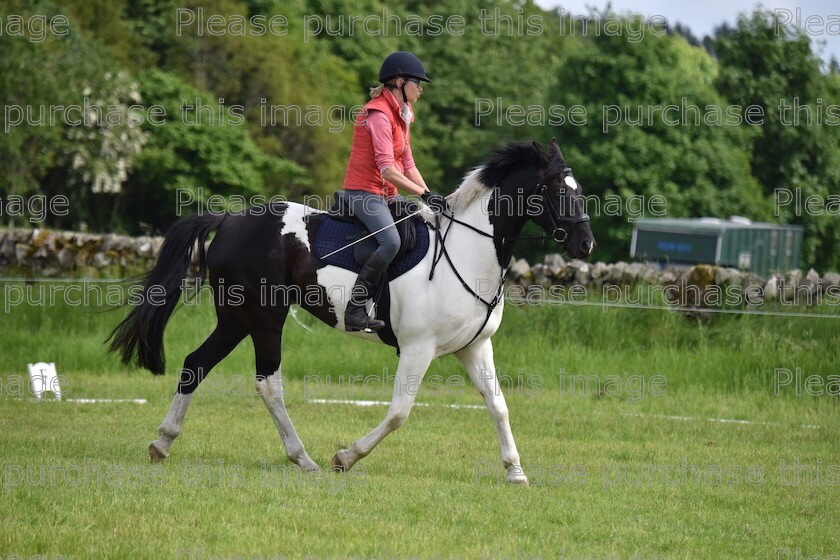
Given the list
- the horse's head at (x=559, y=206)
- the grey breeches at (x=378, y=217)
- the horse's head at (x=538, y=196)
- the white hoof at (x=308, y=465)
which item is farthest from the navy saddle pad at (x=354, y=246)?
the white hoof at (x=308, y=465)

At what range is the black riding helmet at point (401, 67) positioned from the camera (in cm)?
903

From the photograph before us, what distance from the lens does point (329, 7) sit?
55.4m

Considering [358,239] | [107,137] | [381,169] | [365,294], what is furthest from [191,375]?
[107,137]

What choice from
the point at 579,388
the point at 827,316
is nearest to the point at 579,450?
the point at 579,388

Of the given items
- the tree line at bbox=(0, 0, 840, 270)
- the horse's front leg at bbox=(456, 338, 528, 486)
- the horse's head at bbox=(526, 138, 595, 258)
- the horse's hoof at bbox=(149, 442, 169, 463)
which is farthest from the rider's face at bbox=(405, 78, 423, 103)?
the tree line at bbox=(0, 0, 840, 270)

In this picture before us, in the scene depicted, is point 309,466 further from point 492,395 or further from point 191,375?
point 492,395

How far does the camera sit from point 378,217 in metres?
9.07

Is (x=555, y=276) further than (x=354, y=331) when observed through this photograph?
Yes

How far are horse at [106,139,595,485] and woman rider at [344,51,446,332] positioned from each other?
0.71 feet

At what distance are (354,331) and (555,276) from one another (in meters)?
11.1

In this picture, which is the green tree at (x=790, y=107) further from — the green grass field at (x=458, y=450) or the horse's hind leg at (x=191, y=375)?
the horse's hind leg at (x=191, y=375)

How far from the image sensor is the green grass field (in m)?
6.97

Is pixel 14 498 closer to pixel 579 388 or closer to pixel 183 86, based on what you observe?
pixel 579 388

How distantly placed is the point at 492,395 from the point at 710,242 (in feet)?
106
